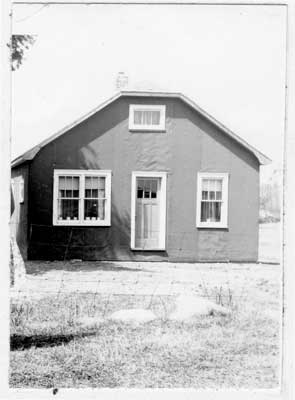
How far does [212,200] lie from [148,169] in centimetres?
75

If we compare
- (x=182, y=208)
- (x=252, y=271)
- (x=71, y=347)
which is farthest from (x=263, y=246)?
(x=71, y=347)

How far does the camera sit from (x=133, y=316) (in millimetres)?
5133

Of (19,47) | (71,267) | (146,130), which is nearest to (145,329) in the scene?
(71,267)

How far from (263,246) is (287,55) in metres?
1.81

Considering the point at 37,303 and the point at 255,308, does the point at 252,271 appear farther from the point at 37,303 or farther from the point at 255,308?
the point at 37,303

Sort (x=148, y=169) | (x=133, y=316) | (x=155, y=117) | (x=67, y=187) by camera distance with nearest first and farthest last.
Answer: (x=133, y=316) → (x=67, y=187) → (x=148, y=169) → (x=155, y=117)

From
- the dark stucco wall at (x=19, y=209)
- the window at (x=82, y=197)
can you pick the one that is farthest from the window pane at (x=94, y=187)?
the dark stucco wall at (x=19, y=209)

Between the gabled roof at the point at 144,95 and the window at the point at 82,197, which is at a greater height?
the gabled roof at the point at 144,95

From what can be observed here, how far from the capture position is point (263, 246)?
511cm

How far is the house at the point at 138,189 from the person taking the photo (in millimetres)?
5258

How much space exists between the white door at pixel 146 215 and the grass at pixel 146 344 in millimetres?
565

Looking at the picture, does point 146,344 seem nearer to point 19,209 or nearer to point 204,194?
point 204,194

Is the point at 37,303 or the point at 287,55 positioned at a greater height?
the point at 287,55

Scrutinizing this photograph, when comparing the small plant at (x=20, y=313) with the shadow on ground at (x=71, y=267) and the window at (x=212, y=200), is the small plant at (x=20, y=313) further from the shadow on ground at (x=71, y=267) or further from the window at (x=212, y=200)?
the window at (x=212, y=200)
